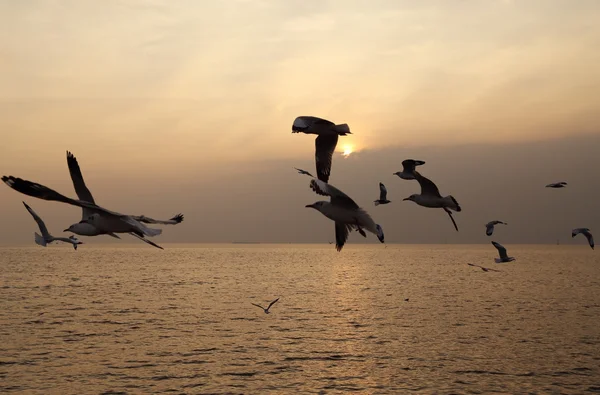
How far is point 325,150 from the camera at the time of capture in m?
20.1

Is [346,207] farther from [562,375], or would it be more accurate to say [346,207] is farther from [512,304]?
[512,304]

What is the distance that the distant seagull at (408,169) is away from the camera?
82.1 ft

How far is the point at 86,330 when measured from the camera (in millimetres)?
49281

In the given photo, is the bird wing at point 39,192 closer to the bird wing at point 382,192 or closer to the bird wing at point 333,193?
the bird wing at point 333,193

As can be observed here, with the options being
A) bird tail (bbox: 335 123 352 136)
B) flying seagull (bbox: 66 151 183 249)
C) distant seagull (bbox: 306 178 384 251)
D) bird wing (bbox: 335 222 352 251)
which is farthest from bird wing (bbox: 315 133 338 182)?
flying seagull (bbox: 66 151 183 249)

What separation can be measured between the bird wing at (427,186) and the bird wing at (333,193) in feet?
25.1

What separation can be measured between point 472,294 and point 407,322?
33130 millimetres

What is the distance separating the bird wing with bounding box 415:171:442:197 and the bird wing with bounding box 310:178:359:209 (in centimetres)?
764

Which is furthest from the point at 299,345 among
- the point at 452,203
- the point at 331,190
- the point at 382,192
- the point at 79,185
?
the point at 331,190

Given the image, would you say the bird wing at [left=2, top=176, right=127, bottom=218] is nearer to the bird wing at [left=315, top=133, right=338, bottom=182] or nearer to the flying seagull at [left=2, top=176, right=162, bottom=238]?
the flying seagull at [left=2, top=176, right=162, bottom=238]

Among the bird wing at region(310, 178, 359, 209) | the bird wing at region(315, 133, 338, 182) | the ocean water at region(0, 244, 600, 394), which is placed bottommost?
the ocean water at region(0, 244, 600, 394)

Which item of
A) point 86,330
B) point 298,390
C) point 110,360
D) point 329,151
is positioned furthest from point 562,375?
point 86,330

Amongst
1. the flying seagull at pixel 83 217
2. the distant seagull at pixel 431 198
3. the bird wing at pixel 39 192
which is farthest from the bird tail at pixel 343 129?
the bird wing at pixel 39 192

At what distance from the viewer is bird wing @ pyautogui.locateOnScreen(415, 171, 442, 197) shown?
25172 mm
